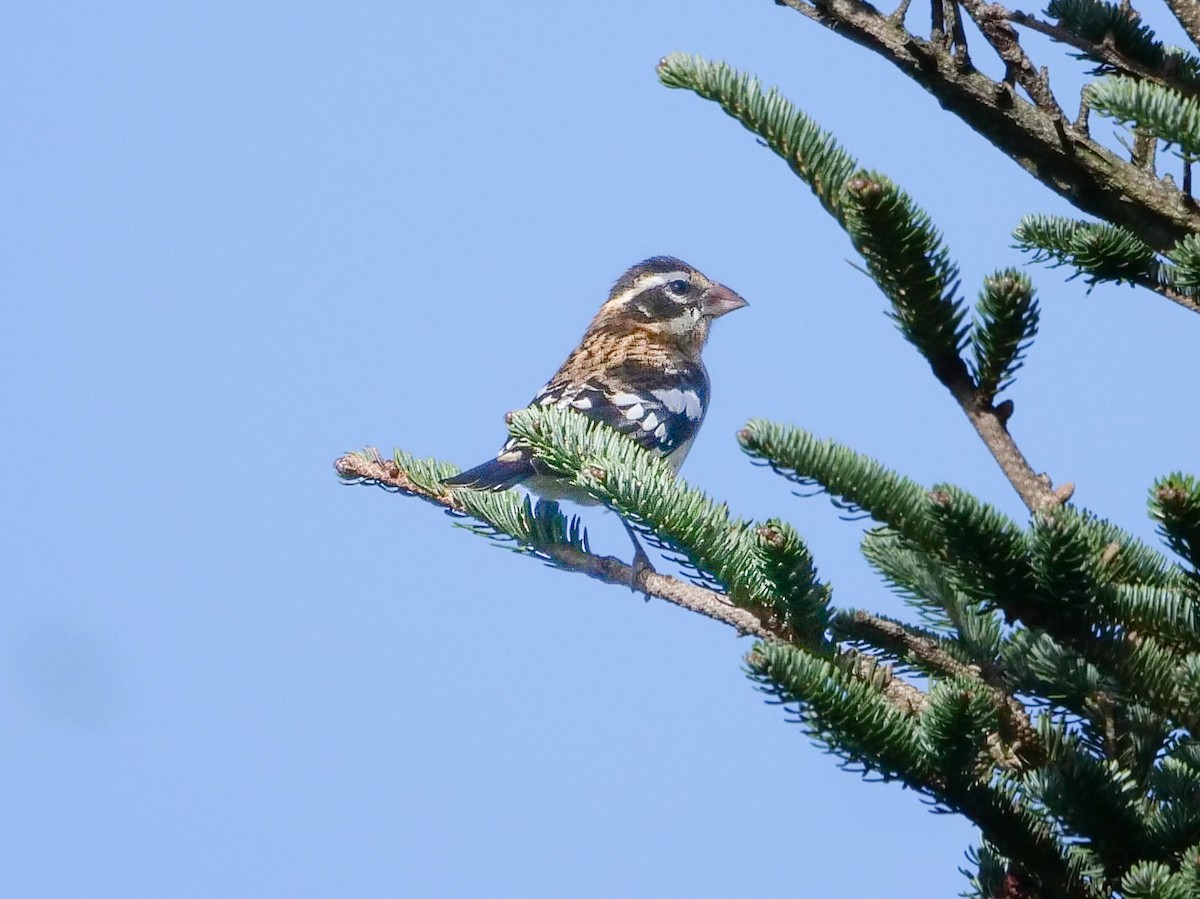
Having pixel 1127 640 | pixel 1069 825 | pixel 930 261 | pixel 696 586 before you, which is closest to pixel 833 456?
pixel 930 261

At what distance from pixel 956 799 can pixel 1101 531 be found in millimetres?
755

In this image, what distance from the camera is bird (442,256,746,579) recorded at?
541 cm

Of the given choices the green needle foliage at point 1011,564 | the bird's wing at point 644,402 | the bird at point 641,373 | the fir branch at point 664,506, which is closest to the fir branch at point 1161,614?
the green needle foliage at point 1011,564

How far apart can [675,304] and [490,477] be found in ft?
14.2

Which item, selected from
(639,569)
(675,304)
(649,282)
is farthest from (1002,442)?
(649,282)

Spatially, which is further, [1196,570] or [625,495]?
[625,495]

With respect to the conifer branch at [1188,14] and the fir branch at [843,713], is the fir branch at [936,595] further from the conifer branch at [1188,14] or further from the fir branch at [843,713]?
the conifer branch at [1188,14]

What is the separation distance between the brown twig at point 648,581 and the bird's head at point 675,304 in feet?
13.8

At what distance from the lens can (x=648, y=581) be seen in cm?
426

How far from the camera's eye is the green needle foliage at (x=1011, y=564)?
2492mm

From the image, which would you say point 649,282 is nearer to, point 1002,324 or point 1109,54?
point 1109,54

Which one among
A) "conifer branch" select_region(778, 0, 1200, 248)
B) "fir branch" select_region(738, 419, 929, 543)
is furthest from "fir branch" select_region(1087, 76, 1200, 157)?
"fir branch" select_region(738, 419, 929, 543)

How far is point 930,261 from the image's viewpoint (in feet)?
8.57

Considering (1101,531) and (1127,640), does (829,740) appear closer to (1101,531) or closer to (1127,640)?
(1127,640)
